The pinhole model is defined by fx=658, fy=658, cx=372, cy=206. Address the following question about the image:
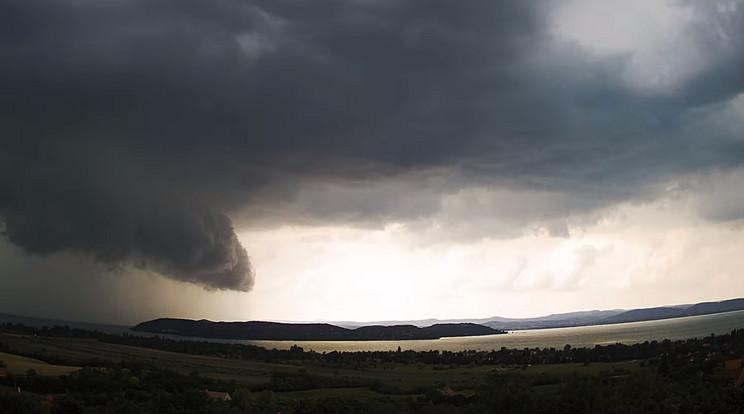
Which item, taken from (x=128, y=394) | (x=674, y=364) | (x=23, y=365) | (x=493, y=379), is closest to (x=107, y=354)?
(x=23, y=365)

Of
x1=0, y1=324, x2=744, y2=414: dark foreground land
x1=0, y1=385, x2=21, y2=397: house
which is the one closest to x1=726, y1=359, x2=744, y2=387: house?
x1=0, y1=324, x2=744, y2=414: dark foreground land

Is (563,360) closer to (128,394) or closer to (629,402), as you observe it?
(128,394)

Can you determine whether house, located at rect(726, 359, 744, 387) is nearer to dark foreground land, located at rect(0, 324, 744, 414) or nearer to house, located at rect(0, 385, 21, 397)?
dark foreground land, located at rect(0, 324, 744, 414)

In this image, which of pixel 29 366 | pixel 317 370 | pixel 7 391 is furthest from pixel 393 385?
pixel 7 391

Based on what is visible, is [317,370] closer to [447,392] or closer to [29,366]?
[29,366]

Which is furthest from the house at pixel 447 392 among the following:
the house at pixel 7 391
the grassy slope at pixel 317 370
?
the house at pixel 7 391
